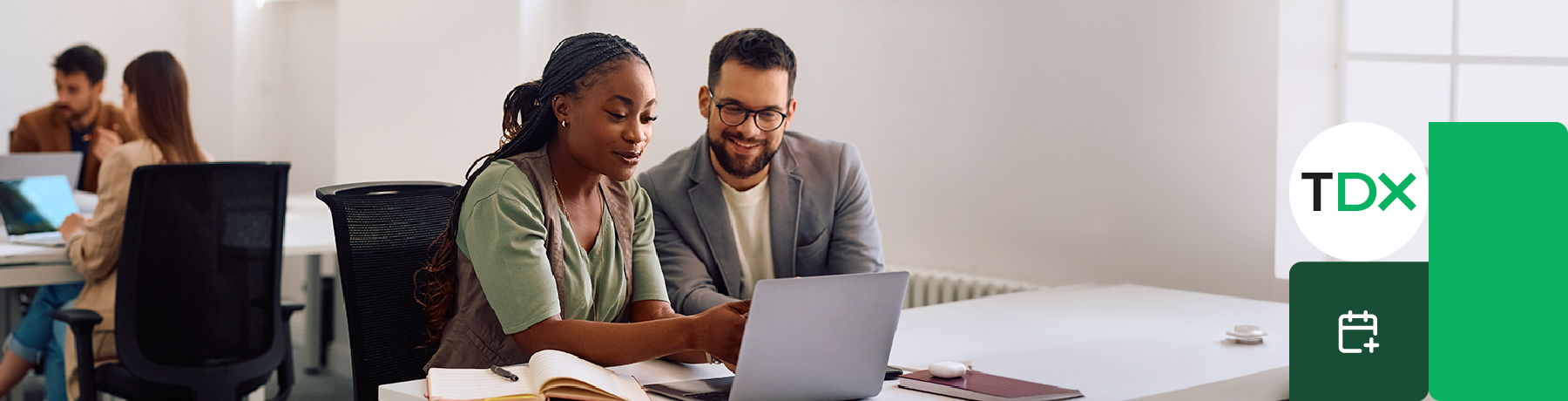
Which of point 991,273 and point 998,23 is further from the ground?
point 998,23

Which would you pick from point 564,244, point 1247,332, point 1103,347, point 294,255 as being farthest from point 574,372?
point 294,255

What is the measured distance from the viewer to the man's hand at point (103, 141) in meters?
4.75

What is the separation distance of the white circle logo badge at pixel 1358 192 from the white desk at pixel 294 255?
7.00 feet

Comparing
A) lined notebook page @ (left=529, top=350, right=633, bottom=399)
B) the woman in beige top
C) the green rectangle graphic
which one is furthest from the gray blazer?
the woman in beige top

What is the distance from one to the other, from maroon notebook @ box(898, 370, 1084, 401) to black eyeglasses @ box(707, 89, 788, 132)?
32.4 inches

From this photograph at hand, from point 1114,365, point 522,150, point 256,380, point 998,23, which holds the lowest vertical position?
point 256,380

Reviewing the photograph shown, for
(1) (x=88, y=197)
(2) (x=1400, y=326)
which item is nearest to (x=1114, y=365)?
(2) (x=1400, y=326)

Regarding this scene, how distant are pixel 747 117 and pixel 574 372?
1.06m

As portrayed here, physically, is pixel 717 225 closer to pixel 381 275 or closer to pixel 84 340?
pixel 381 275

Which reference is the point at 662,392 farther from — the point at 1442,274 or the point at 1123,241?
the point at 1123,241

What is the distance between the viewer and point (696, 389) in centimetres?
141

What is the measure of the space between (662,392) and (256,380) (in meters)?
1.80

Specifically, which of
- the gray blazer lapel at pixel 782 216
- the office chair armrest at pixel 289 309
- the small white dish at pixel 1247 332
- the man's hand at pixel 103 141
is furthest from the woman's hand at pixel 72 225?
the small white dish at pixel 1247 332

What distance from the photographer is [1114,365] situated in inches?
67.4
